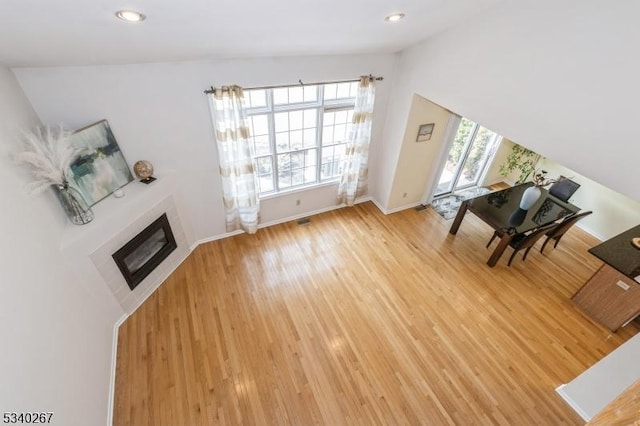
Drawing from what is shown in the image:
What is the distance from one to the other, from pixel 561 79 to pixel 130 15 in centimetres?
290

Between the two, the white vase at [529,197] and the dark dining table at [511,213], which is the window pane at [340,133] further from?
the white vase at [529,197]

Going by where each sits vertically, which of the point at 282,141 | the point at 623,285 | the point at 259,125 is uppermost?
the point at 259,125

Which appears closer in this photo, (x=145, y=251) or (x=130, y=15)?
(x=130, y=15)

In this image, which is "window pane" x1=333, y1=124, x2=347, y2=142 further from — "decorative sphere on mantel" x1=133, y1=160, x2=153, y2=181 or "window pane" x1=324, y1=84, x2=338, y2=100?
"decorative sphere on mantel" x1=133, y1=160, x2=153, y2=181

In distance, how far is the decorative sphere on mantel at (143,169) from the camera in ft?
10.3

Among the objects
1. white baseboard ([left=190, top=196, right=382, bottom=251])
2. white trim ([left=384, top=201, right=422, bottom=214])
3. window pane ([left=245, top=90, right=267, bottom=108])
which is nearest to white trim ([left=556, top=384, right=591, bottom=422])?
white trim ([left=384, top=201, right=422, bottom=214])

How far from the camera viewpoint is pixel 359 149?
4387 millimetres

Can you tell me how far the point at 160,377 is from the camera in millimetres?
2795

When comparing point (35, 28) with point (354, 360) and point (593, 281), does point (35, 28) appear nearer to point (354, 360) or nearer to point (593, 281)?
point (354, 360)

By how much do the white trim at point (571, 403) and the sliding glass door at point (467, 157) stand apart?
343 centimetres

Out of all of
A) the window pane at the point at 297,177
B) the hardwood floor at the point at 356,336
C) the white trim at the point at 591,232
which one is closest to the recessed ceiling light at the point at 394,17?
the window pane at the point at 297,177

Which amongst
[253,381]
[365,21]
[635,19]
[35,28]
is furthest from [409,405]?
[35,28]

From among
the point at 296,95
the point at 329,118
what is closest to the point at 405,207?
the point at 329,118

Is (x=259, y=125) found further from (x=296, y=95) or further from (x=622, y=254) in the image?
(x=622, y=254)
